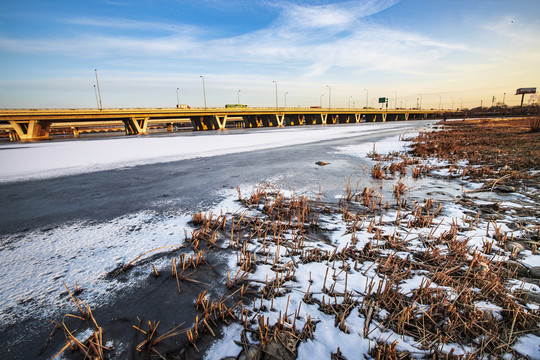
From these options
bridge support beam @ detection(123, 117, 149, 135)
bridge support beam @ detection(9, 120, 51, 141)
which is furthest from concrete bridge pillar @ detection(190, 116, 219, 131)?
bridge support beam @ detection(9, 120, 51, 141)

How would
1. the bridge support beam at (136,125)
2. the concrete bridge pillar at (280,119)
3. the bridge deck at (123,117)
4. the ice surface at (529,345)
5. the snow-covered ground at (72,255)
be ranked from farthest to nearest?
the concrete bridge pillar at (280,119)
the bridge support beam at (136,125)
the bridge deck at (123,117)
the snow-covered ground at (72,255)
the ice surface at (529,345)

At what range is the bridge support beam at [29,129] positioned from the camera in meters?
37.9

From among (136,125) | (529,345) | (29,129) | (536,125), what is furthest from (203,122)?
(529,345)

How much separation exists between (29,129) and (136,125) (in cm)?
1521

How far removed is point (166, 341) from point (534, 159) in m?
12.0

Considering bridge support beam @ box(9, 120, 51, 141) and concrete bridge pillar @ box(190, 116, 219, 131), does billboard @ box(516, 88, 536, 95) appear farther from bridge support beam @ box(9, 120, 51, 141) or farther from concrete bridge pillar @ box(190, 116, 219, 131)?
bridge support beam @ box(9, 120, 51, 141)

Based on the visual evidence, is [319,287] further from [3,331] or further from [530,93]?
[530,93]

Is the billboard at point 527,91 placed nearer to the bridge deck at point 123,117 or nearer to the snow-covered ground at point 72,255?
the bridge deck at point 123,117

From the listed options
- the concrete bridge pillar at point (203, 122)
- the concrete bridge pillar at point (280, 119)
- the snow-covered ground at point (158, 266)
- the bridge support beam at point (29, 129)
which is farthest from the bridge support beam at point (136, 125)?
the snow-covered ground at point (158, 266)

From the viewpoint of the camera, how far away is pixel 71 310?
2.31 metres

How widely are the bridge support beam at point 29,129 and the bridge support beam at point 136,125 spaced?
12.4 meters

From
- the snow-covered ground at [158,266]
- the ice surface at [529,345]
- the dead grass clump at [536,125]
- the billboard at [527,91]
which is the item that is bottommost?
the snow-covered ground at [158,266]

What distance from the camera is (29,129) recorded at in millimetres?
38219

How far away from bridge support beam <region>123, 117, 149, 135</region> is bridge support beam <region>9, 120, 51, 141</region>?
12391mm
